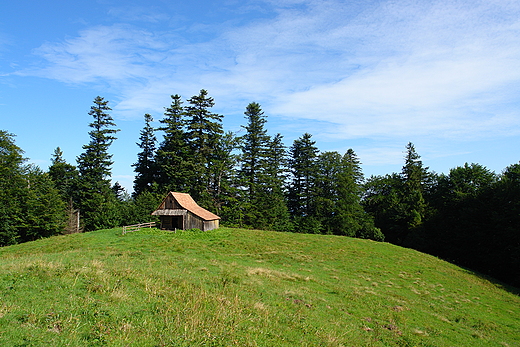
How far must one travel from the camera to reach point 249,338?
8141mm

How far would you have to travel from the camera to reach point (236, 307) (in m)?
10.3

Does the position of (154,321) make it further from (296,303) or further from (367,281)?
(367,281)

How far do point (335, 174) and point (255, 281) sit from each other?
153 ft

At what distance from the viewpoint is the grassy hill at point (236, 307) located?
759 centimetres

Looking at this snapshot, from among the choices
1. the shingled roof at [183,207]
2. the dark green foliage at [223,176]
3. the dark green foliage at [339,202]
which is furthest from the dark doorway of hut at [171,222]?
the dark green foliage at [339,202]

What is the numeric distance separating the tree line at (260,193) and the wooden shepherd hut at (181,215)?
898 centimetres

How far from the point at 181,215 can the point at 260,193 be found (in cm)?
1958

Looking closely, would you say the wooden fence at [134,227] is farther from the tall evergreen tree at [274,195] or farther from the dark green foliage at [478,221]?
the dark green foliage at [478,221]

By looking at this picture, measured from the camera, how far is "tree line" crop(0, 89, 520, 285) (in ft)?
148

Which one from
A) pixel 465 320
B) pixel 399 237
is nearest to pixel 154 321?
pixel 465 320

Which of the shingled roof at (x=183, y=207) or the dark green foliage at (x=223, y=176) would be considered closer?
the shingled roof at (x=183, y=207)

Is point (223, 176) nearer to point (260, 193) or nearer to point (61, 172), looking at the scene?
point (260, 193)

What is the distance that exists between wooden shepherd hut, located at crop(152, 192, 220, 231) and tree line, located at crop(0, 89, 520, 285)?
898cm

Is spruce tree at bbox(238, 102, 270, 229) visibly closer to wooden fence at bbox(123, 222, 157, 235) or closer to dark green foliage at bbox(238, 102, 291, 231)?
dark green foliage at bbox(238, 102, 291, 231)
